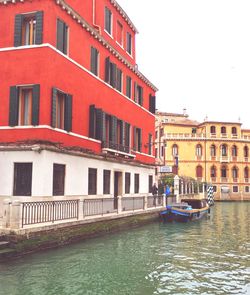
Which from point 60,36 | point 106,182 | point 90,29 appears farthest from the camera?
point 106,182

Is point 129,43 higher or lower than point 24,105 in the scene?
higher

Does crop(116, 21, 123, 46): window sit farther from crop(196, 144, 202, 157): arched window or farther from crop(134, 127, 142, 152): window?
crop(196, 144, 202, 157): arched window

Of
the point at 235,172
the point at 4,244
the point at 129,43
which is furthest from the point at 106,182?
the point at 235,172

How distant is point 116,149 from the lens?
1900 cm

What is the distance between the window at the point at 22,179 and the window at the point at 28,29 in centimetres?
448

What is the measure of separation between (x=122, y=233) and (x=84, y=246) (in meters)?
3.87

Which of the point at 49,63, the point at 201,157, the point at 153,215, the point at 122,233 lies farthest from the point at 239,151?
the point at 49,63

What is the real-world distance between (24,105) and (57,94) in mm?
1303

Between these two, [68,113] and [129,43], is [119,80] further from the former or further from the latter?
[68,113]

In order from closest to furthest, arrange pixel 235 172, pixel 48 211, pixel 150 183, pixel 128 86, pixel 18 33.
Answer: pixel 48 211 < pixel 18 33 < pixel 128 86 < pixel 150 183 < pixel 235 172

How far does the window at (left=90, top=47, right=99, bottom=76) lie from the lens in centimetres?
1672

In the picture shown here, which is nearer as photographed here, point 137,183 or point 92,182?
point 92,182

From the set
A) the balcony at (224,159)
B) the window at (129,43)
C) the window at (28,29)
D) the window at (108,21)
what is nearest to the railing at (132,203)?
the window at (28,29)

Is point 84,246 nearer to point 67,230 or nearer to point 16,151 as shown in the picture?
point 67,230
